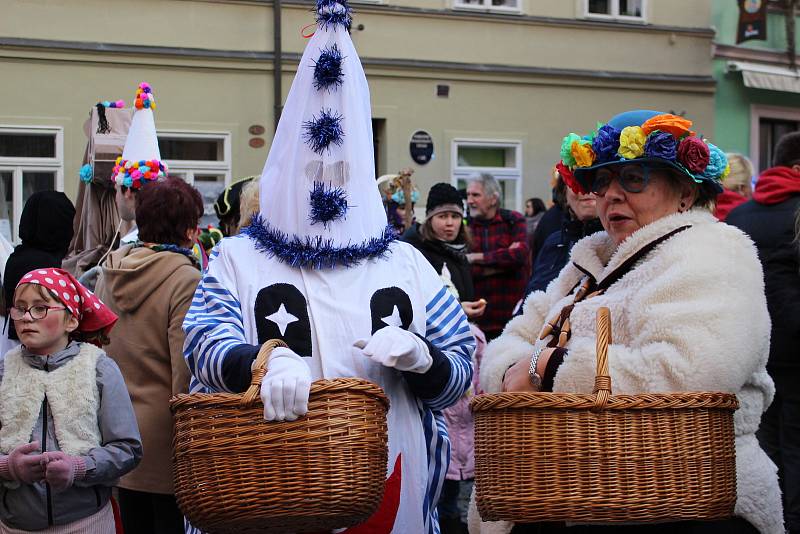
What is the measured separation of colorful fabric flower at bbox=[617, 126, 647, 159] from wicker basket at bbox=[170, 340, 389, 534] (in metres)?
0.94

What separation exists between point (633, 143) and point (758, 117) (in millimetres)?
17006

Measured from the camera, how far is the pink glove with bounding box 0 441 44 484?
3.90m

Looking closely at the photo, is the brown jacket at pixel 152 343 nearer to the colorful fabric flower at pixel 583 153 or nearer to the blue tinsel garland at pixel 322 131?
the blue tinsel garland at pixel 322 131

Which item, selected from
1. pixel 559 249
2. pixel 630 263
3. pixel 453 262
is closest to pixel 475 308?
pixel 453 262

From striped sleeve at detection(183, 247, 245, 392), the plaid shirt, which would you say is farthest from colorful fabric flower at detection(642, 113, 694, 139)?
the plaid shirt

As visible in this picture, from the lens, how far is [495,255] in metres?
8.46

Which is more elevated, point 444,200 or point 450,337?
point 444,200

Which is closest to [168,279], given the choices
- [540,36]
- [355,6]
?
[355,6]

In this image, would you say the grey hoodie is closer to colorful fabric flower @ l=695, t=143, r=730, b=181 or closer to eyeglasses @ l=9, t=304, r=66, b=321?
eyeglasses @ l=9, t=304, r=66, b=321

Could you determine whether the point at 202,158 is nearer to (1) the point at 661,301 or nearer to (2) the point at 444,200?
(2) the point at 444,200

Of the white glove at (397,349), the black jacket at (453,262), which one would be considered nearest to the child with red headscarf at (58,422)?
the white glove at (397,349)

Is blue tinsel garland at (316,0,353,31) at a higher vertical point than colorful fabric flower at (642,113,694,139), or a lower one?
higher

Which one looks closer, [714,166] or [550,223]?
[714,166]

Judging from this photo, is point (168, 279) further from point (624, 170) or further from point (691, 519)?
point (691, 519)
